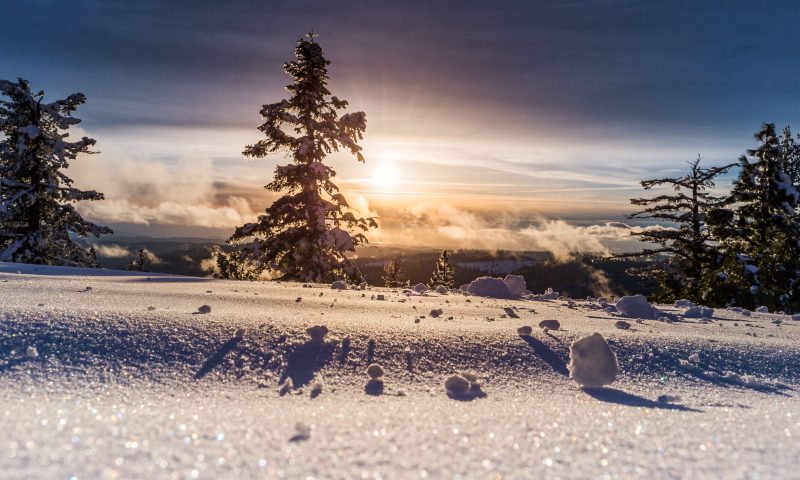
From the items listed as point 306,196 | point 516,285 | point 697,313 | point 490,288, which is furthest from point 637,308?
point 306,196

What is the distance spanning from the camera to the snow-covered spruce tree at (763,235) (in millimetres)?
11922

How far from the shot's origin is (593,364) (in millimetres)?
2445

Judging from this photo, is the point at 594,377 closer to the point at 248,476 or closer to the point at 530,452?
the point at 530,452

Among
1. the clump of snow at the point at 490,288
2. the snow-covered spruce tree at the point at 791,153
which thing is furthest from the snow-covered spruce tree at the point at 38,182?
the snow-covered spruce tree at the point at 791,153

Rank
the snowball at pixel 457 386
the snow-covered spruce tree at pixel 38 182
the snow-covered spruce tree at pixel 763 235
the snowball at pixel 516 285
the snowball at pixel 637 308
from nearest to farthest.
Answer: the snowball at pixel 457 386
the snowball at pixel 637 308
the snowball at pixel 516 285
the snow-covered spruce tree at pixel 763 235
the snow-covered spruce tree at pixel 38 182

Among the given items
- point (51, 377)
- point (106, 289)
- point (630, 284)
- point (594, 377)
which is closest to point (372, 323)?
point (594, 377)

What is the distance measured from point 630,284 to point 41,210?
140 meters

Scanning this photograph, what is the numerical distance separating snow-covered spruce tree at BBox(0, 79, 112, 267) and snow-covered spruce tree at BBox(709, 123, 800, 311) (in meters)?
19.7

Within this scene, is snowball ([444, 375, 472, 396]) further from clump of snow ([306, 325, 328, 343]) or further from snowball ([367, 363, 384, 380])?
clump of snow ([306, 325, 328, 343])

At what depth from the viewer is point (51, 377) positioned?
1.97 m

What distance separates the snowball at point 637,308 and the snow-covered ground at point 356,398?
0.99m

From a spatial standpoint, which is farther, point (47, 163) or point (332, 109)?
point (47, 163)

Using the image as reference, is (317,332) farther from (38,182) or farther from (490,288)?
(38,182)

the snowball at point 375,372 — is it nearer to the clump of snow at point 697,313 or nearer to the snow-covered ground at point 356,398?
the snow-covered ground at point 356,398
